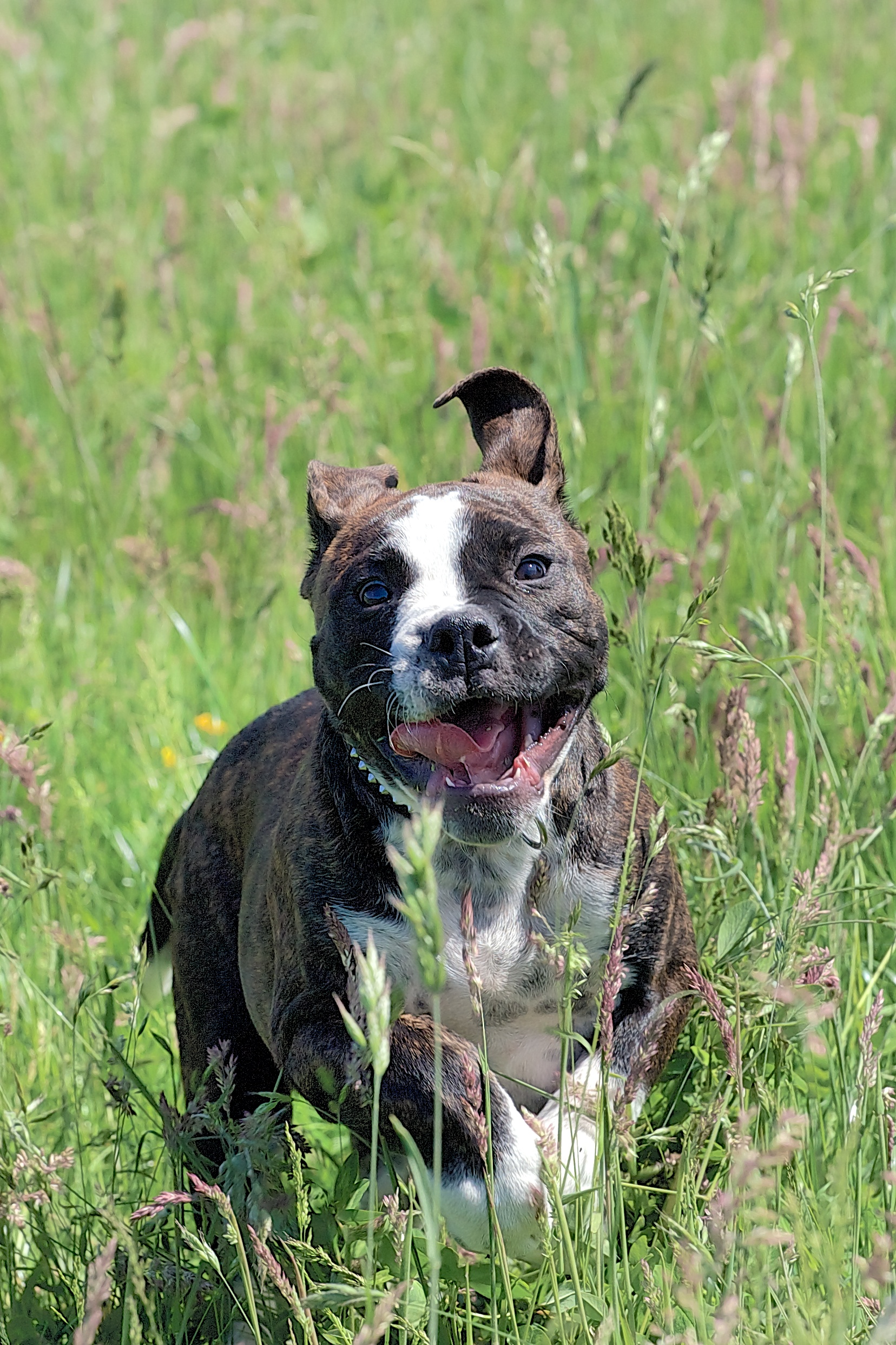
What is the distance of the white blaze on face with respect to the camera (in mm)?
2887

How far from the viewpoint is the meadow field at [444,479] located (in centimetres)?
260

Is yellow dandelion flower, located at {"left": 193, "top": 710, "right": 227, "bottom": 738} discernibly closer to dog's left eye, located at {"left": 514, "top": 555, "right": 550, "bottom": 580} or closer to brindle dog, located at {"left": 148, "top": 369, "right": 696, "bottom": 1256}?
brindle dog, located at {"left": 148, "top": 369, "right": 696, "bottom": 1256}

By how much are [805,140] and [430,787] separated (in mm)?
4349

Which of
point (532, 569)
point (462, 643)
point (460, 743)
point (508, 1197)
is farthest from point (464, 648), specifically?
point (508, 1197)

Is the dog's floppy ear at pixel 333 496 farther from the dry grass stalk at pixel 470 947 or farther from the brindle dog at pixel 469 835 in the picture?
the dry grass stalk at pixel 470 947

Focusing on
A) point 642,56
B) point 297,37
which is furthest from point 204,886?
point 297,37

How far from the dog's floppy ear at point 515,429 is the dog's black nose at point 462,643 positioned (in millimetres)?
766

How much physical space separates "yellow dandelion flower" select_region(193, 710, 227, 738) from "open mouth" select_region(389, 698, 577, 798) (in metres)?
1.99

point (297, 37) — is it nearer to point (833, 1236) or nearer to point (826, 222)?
point (826, 222)

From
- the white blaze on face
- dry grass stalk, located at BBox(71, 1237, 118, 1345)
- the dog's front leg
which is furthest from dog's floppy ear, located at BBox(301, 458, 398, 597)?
dry grass stalk, located at BBox(71, 1237, 118, 1345)

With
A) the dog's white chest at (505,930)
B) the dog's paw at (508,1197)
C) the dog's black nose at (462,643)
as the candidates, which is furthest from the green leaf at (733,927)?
the dog's black nose at (462,643)

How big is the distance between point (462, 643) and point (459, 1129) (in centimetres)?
81

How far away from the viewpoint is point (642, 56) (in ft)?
28.4

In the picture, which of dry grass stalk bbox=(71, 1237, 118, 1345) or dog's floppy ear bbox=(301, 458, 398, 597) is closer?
dry grass stalk bbox=(71, 1237, 118, 1345)
